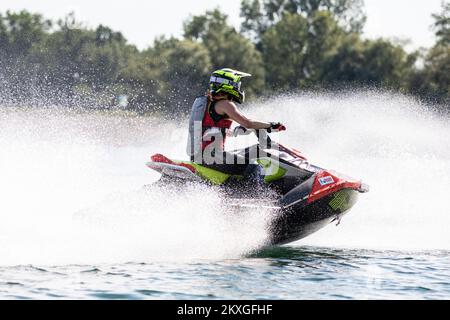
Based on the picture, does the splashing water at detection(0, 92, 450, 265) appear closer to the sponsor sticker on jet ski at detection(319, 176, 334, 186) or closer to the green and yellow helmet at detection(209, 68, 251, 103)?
the sponsor sticker on jet ski at detection(319, 176, 334, 186)

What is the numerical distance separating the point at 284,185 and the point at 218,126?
1.00 m

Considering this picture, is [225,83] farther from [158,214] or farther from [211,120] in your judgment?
[158,214]

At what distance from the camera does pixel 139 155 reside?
2780cm

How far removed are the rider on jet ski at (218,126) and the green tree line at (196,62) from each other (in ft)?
107

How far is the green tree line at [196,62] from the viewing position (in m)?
52.6

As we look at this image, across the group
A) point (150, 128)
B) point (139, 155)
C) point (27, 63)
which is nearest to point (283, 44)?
point (27, 63)

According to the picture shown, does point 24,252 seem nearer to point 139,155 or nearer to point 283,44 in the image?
point 139,155

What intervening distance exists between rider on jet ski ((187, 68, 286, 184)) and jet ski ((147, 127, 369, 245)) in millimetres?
96

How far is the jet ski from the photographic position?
9273 millimetres

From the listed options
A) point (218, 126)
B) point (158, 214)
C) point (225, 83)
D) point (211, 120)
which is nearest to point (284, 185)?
point (218, 126)

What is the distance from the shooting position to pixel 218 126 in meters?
9.40

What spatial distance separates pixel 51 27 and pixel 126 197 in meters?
57.3

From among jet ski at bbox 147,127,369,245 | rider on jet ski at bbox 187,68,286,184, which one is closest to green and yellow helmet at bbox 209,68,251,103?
rider on jet ski at bbox 187,68,286,184

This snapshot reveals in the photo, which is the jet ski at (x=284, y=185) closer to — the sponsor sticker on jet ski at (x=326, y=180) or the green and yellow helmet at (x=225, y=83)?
the sponsor sticker on jet ski at (x=326, y=180)
